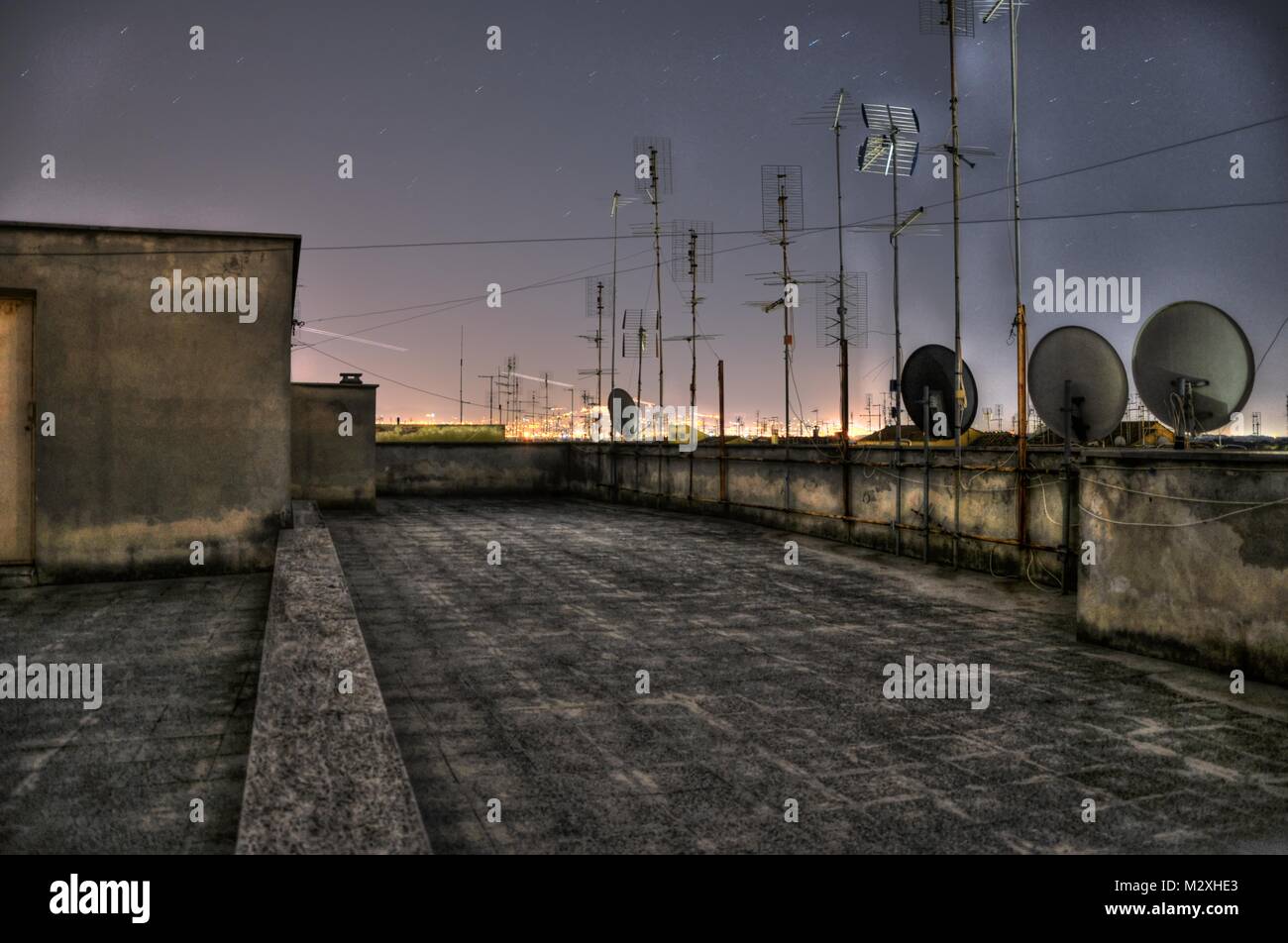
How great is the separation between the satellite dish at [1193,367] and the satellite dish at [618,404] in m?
17.6

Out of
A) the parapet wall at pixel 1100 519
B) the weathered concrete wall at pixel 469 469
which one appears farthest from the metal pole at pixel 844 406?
the weathered concrete wall at pixel 469 469

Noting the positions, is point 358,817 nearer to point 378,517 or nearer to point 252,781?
point 252,781

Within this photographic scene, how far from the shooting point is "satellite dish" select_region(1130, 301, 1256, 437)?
26.5 ft

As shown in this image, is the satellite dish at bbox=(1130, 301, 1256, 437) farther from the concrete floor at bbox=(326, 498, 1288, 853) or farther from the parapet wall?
the concrete floor at bbox=(326, 498, 1288, 853)

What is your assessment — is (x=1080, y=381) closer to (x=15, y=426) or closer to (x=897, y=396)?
(x=897, y=396)

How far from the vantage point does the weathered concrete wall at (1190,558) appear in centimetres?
584

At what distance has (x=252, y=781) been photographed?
3.08 meters

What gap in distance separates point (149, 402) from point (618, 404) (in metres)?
16.1

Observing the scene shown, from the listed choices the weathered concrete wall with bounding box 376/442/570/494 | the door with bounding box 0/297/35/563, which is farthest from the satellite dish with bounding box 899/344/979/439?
the weathered concrete wall with bounding box 376/442/570/494

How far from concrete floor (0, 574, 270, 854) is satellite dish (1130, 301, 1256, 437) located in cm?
853

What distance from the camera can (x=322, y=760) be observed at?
3297mm

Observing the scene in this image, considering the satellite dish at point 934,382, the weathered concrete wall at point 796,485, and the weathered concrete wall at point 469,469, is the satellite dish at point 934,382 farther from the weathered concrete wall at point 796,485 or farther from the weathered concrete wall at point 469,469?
the weathered concrete wall at point 469,469
